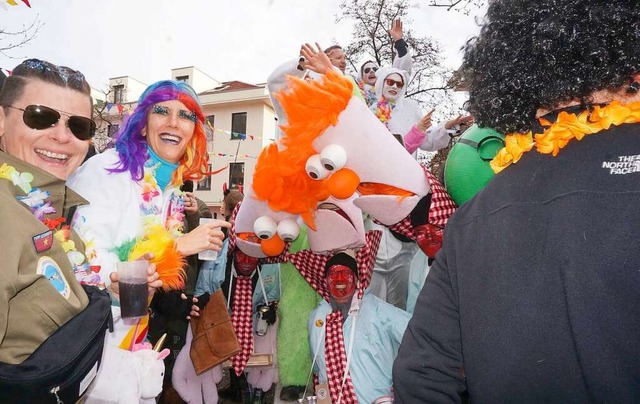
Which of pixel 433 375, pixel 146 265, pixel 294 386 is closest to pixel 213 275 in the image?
pixel 294 386

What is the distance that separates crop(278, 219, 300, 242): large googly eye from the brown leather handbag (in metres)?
0.67

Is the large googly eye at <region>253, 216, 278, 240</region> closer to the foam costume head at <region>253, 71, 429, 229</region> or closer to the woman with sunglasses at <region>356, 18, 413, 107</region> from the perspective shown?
the foam costume head at <region>253, 71, 429, 229</region>

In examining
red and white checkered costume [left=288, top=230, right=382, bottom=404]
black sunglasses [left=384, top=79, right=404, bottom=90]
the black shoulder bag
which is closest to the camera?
the black shoulder bag

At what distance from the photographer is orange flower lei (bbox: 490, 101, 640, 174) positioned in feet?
3.00

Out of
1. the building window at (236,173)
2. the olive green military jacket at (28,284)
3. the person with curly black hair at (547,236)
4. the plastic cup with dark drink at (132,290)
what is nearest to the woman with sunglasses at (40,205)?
the olive green military jacket at (28,284)

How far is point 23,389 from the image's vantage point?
1.09 meters

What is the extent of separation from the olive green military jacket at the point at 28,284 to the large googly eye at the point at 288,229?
1186 millimetres

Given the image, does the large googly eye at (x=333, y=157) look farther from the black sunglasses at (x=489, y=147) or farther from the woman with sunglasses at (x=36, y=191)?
the woman with sunglasses at (x=36, y=191)

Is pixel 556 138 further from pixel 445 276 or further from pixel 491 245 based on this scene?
pixel 445 276

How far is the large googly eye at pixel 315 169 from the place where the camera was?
6.86ft

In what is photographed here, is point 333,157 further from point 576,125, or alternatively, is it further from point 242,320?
point 242,320

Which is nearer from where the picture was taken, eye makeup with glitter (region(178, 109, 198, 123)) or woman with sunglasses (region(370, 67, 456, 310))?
eye makeup with glitter (region(178, 109, 198, 123))

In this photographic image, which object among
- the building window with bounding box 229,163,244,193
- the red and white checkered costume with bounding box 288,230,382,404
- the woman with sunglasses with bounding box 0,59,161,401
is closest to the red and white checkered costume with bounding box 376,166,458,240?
the red and white checkered costume with bounding box 288,230,382,404

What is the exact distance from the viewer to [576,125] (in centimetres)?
95
